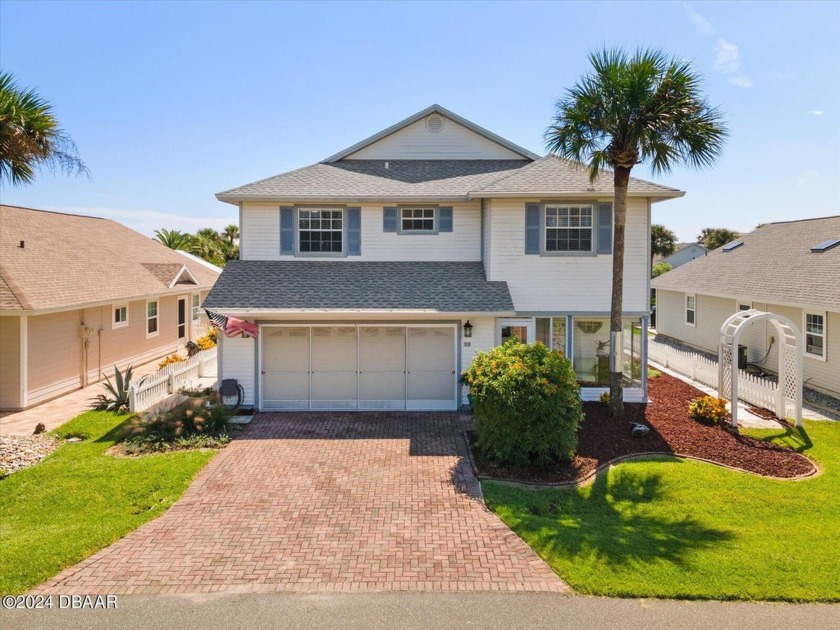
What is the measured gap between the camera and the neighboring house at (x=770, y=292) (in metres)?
15.9

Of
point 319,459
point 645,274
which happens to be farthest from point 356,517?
point 645,274

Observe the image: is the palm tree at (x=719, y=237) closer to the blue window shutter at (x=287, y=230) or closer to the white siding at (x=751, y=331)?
the white siding at (x=751, y=331)

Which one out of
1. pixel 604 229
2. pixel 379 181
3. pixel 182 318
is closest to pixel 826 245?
pixel 604 229

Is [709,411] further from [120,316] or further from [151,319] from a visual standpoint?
[151,319]

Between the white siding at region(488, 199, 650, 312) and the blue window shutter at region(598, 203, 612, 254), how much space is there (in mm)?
259

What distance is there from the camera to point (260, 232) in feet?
51.0

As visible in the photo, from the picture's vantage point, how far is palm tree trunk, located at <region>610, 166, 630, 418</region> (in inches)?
487

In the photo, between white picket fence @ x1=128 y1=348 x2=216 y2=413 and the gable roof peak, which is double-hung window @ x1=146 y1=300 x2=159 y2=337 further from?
the gable roof peak

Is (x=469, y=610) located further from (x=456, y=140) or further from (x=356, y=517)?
(x=456, y=140)

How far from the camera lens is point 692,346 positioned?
24.7 meters

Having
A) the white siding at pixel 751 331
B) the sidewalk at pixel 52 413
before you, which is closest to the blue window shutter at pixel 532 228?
the white siding at pixel 751 331

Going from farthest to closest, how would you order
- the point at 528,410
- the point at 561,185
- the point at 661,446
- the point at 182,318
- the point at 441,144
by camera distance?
the point at 182,318 < the point at 441,144 < the point at 561,185 < the point at 661,446 < the point at 528,410

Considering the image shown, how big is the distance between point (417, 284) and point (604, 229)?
18.5 ft

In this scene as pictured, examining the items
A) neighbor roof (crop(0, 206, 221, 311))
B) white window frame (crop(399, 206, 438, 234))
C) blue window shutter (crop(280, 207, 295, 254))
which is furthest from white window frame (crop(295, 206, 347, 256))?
neighbor roof (crop(0, 206, 221, 311))
